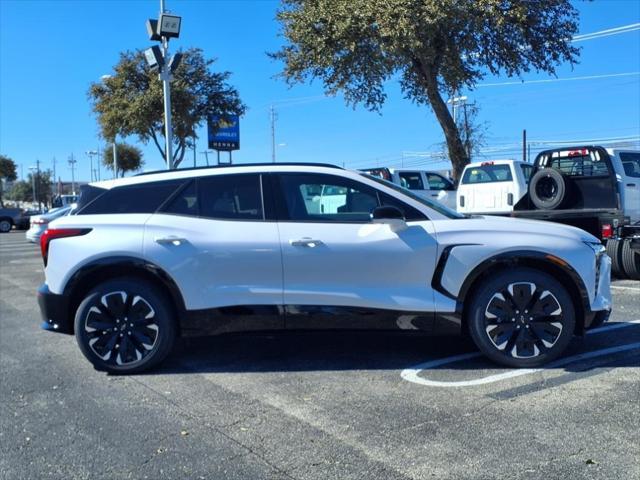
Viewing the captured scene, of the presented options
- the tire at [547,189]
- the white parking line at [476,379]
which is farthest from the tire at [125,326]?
the tire at [547,189]

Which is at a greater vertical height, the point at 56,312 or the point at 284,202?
the point at 284,202

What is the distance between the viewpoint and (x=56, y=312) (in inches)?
201

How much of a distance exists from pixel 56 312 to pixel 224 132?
20003mm

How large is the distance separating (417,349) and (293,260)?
1642 mm

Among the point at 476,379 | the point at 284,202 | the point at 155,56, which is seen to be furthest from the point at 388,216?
the point at 155,56

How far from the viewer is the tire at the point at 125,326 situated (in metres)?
5.01

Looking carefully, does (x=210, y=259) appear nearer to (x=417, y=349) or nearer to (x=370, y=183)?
(x=370, y=183)

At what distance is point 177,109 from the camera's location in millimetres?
22297

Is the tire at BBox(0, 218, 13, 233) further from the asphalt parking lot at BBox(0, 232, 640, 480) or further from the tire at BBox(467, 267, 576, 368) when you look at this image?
the tire at BBox(467, 267, 576, 368)

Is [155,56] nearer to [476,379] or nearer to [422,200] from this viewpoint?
[422,200]

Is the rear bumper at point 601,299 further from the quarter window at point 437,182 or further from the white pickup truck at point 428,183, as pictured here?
the quarter window at point 437,182

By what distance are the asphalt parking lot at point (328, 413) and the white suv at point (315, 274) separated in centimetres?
40

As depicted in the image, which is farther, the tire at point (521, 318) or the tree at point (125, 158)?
the tree at point (125, 158)

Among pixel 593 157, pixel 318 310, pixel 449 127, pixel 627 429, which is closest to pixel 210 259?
pixel 318 310
